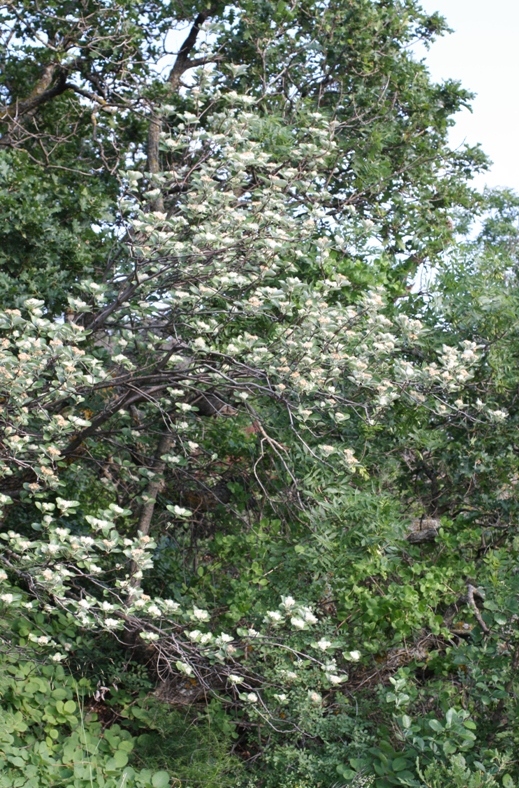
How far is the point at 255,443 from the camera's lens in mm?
5105

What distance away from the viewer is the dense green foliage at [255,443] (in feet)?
13.8

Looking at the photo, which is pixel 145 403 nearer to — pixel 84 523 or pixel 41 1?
pixel 84 523

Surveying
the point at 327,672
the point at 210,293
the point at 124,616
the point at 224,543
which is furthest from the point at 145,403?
the point at 327,672

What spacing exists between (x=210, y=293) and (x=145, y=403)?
1.39 metres

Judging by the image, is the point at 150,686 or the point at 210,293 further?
the point at 150,686

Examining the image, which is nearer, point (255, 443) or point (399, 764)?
point (399, 764)

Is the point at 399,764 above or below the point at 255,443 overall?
below

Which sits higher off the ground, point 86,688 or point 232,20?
point 232,20

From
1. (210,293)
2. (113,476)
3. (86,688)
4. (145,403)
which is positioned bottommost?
(86,688)

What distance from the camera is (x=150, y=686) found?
5.13 metres

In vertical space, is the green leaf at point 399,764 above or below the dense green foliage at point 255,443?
below

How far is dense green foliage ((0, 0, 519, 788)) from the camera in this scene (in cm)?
420

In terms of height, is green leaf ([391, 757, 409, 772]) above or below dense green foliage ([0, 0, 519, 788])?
below

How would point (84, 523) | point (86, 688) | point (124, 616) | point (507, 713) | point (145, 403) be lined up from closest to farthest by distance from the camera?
point (124, 616)
point (507, 713)
point (86, 688)
point (145, 403)
point (84, 523)
